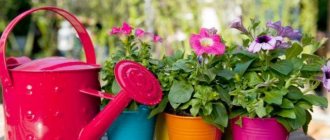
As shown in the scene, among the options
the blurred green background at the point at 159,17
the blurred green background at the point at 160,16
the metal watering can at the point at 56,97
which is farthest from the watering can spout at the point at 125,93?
the blurred green background at the point at 160,16

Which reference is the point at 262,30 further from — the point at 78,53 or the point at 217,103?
the point at 78,53

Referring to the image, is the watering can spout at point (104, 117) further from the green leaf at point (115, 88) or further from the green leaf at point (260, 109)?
the green leaf at point (260, 109)

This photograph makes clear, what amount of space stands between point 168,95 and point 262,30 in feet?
0.74

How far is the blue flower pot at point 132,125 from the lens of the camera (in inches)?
32.6

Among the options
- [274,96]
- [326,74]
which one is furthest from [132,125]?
[326,74]

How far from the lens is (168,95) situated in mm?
789

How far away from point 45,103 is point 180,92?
0.25 metres

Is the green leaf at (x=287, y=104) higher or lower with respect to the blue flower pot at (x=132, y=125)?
higher

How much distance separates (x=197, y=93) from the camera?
0.76 meters

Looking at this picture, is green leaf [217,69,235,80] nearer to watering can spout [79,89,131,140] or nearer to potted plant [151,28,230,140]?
potted plant [151,28,230,140]

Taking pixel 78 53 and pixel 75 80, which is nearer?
pixel 75 80

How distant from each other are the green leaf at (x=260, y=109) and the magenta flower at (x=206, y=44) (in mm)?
116

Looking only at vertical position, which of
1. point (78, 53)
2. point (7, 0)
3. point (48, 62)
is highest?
point (7, 0)

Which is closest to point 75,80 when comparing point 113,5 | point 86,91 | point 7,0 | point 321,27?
point 86,91
